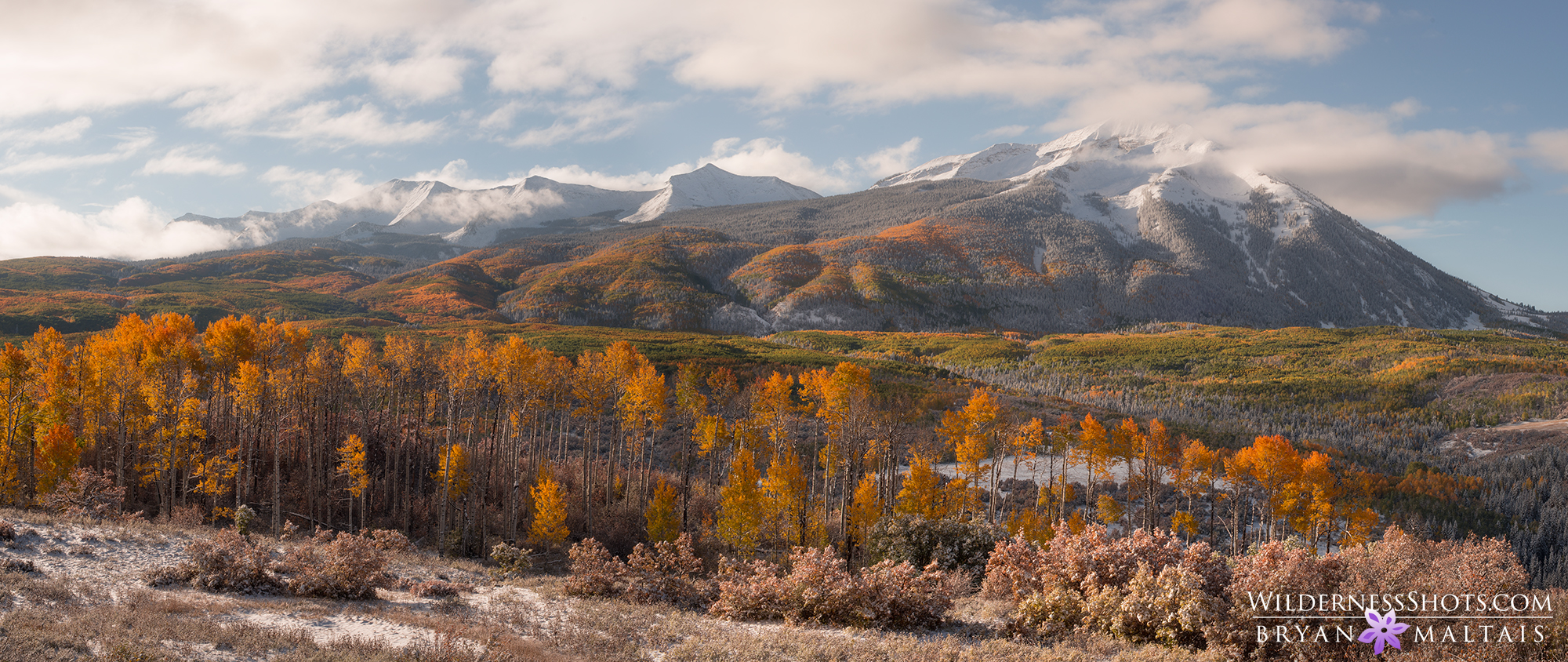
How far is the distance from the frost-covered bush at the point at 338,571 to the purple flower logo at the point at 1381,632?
81.6 feet

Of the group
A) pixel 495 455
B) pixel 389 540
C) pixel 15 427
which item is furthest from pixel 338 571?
pixel 15 427

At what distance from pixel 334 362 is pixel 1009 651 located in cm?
4834

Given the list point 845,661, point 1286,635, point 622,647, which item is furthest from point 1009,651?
point 622,647

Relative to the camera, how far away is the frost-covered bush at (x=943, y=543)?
93.9 feet

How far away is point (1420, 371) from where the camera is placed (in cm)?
12838

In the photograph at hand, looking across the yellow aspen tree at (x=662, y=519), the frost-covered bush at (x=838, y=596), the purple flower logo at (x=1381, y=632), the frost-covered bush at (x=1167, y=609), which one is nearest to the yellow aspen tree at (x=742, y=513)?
the yellow aspen tree at (x=662, y=519)

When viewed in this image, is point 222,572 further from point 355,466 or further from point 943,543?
point 943,543

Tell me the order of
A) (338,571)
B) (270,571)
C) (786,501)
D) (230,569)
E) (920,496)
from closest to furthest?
(230,569), (338,571), (270,571), (786,501), (920,496)

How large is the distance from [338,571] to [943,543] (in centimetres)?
2206

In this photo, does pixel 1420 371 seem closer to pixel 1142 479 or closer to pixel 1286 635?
pixel 1142 479

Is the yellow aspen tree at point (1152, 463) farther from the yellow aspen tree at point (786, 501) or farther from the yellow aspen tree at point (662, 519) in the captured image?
the yellow aspen tree at point (662, 519)

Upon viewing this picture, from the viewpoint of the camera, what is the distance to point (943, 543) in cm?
2936

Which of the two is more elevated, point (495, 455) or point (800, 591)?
point (800, 591)

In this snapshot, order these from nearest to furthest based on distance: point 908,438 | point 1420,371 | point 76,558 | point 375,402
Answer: point 76,558, point 375,402, point 908,438, point 1420,371
